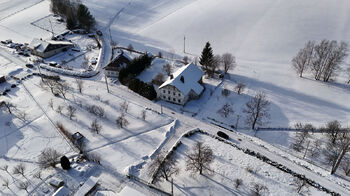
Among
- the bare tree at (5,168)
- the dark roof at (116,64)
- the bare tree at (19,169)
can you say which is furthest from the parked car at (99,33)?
the bare tree at (19,169)

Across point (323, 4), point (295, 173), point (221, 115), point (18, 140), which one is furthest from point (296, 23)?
point (18, 140)

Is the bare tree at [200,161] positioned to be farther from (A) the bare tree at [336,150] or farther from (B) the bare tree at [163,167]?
(A) the bare tree at [336,150]

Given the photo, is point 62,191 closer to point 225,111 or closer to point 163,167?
point 163,167

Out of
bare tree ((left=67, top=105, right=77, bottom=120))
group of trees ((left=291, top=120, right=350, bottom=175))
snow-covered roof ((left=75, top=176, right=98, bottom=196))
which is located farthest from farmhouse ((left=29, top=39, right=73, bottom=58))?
group of trees ((left=291, top=120, right=350, bottom=175))

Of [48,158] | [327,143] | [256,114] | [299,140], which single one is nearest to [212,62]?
[256,114]

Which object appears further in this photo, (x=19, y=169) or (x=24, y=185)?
(x=19, y=169)

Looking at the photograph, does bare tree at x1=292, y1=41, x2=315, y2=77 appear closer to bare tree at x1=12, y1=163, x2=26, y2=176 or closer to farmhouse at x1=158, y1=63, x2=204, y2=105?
farmhouse at x1=158, y1=63, x2=204, y2=105
